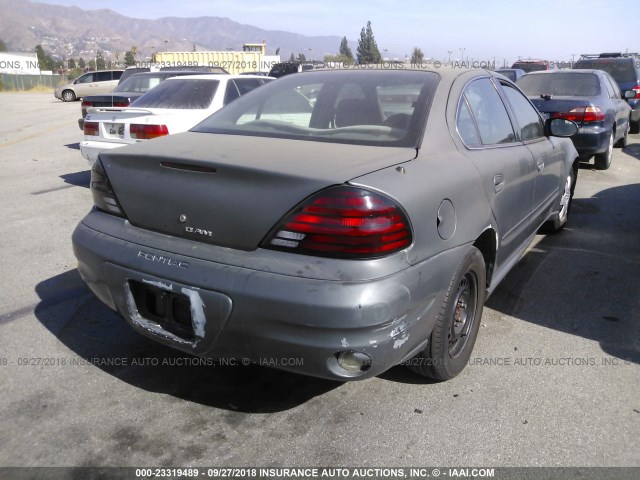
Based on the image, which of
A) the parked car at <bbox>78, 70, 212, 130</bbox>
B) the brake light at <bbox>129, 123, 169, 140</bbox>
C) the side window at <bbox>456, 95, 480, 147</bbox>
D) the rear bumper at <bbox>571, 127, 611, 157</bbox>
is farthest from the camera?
the parked car at <bbox>78, 70, 212, 130</bbox>

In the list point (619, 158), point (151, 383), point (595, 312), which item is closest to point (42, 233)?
point (151, 383)

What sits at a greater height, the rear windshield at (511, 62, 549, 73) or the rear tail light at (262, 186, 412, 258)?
the rear windshield at (511, 62, 549, 73)

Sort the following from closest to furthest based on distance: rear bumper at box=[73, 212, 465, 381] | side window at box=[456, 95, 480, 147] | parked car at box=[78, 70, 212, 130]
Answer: rear bumper at box=[73, 212, 465, 381]
side window at box=[456, 95, 480, 147]
parked car at box=[78, 70, 212, 130]

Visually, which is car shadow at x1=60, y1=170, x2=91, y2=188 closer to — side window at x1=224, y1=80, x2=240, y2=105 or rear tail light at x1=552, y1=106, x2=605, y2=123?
side window at x1=224, y1=80, x2=240, y2=105

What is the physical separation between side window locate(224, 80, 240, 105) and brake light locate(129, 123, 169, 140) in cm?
132

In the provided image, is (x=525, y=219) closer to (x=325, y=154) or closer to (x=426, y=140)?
(x=426, y=140)

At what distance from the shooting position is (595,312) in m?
4.07

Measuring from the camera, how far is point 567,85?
9.38m

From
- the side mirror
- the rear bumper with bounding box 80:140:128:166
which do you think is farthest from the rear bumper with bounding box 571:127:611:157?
the rear bumper with bounding box 80:140:128:166

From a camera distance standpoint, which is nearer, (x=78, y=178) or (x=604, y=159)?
(x=78, y=178)

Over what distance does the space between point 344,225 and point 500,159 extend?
1559mm

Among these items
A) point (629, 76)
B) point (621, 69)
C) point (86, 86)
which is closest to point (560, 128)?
point (629, 76)

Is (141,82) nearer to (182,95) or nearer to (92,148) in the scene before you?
(182,95)

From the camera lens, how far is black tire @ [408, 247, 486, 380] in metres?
2.82
